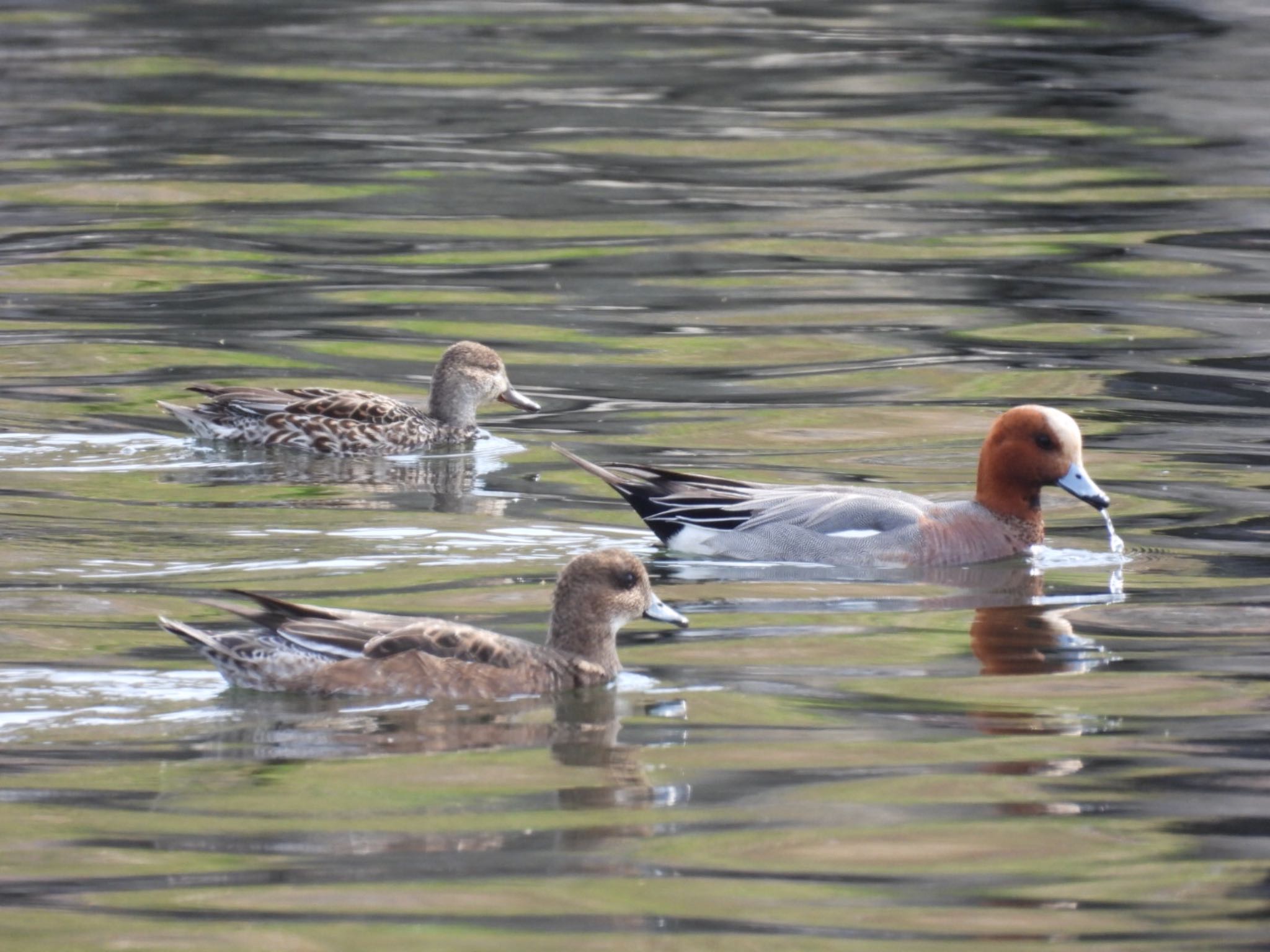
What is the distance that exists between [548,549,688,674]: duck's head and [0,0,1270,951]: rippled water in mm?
180

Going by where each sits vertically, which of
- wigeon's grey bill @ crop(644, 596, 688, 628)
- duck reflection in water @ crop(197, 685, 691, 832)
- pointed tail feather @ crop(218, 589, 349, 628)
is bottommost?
duck reflection in water @ crop(197, 685, 691, 832)

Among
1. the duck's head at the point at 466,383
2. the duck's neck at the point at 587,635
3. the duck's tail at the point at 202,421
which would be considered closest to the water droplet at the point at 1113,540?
the duck's neck at the point at 587,635

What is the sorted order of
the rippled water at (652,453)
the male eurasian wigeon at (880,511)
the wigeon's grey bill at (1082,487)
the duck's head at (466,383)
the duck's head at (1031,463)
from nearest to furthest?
the rippled water at (652,453) < the male eurasian wigeon at (880,511) < the wigeon's grey bill at (1082,487) < the duck's head at (1031,463) < the duck's head at (466,383)

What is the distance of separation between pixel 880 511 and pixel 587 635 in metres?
2.03

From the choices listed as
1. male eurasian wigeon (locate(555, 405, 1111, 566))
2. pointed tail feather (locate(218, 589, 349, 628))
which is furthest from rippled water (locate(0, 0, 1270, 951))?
pointed tail feather (locate(218, 589, 349, 628))

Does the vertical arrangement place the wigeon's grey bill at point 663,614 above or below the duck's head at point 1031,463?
below

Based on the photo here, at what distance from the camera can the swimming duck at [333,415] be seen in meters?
11.3

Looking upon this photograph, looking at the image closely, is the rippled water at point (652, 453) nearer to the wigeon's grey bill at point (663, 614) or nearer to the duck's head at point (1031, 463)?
the wigeon's grey bill at point (663, 614)

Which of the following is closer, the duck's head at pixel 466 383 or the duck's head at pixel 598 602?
the duck's head at pixel 598 602

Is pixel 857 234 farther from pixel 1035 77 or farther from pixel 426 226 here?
pixel 1035 77

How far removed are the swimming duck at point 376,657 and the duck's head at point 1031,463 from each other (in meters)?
2.52

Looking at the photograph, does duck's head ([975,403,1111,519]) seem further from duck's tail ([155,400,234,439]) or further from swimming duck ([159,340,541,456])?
duck's tail ([155,400,234,439])

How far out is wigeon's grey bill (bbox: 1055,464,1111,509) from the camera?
29.9 ft

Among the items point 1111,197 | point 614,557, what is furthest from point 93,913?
point 1111,197
